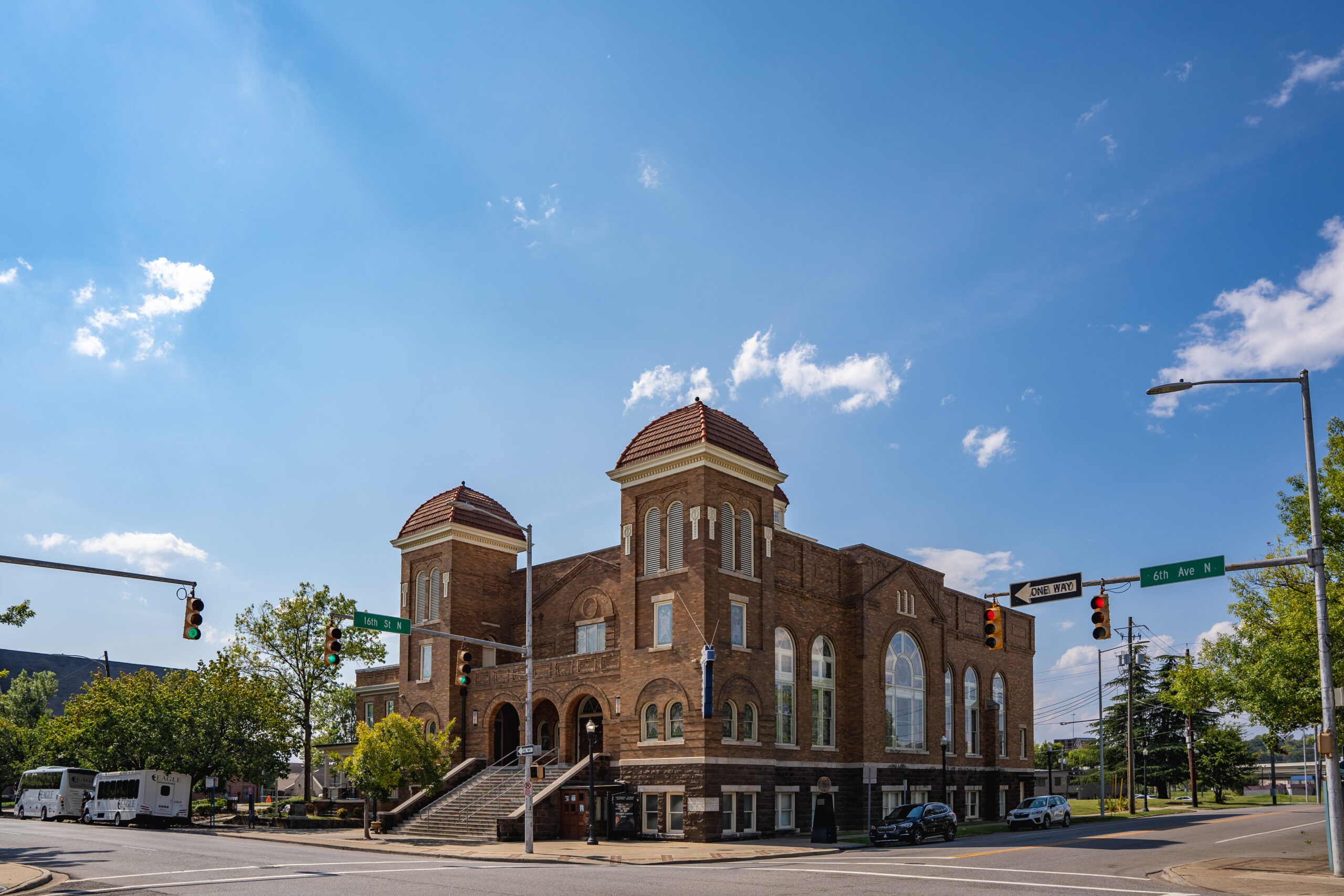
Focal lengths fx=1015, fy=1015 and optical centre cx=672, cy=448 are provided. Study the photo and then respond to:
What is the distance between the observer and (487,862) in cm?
2773

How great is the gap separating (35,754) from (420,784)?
38896 millimetres

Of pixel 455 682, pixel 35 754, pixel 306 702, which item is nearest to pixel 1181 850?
pixel 455 682

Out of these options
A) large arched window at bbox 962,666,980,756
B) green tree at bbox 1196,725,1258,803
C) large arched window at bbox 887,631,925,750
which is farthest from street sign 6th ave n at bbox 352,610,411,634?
green tree at bbox 1196,725,1258,803

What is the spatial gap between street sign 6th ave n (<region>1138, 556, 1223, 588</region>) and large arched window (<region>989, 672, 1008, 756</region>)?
34.5 m

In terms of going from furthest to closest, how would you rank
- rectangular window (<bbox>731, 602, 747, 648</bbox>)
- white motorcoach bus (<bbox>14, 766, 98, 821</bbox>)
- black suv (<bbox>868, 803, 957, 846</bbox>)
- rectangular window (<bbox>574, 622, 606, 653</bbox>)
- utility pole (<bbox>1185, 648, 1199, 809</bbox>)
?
utility pole (<bbox>1185, 648, 1199, 809</bbox>)
white motorcoach bus (<bbox>14, 766, 98, 821</bbox>)
rectangular window (<bbox>574, 622, 606, 653</bbox>)
rectangular window (<bbox>731, 602, 747, 648</bbox>)
black suv (<bbox>868, 803, 957, 846</bbox>)

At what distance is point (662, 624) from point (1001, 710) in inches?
1051

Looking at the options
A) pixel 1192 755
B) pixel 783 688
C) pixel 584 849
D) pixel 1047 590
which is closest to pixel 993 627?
pixel 1047 590

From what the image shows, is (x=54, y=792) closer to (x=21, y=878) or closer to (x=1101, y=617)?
(x=21, y=878)

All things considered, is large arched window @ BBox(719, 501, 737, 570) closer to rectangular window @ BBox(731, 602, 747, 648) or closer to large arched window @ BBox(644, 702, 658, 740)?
rectangular window @ BBox(731, 602, 747, 648)

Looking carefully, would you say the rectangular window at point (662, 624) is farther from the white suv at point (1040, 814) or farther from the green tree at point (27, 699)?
the green tree at point (27, 699)

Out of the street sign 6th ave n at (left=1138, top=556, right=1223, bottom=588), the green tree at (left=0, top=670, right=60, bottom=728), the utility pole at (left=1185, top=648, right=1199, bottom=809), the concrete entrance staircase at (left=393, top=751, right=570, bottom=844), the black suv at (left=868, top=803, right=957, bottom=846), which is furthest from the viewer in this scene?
the green tree at (left=0, top=670, right=60, bottom=728)

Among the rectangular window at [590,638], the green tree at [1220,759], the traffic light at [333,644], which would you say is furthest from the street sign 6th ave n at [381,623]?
the green tree at [1220,759]

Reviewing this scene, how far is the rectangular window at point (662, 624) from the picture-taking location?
3784 cm

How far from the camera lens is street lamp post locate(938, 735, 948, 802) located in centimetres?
4434
